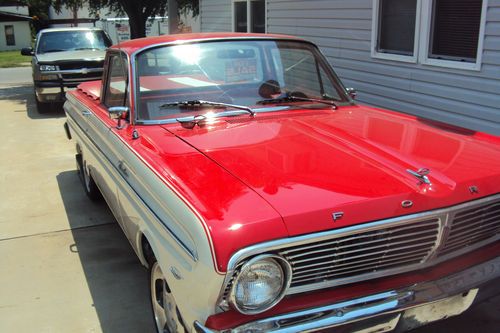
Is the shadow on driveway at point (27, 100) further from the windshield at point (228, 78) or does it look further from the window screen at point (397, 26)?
the windshield at point (228, 78)

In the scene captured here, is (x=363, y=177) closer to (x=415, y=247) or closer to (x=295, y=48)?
(x=415, y=247)

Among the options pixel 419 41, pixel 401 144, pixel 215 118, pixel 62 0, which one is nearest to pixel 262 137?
pixel 215 118

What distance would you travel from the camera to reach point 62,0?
19.5 m

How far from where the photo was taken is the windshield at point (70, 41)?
11367 millimetres

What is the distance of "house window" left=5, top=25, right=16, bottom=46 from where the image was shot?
159ft

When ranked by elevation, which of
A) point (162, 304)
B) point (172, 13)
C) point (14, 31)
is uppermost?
point (172, 13)

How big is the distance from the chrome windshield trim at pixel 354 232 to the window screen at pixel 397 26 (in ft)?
13.8

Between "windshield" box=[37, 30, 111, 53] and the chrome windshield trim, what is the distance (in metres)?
10.4

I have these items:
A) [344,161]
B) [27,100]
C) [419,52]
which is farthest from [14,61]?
[344,161]

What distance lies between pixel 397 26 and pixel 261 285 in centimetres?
523

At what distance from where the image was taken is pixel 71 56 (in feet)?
35.3

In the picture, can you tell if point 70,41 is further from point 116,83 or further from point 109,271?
point 109,271

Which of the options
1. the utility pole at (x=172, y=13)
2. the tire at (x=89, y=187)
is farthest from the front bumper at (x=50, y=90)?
the tire at (x=89, y=187)

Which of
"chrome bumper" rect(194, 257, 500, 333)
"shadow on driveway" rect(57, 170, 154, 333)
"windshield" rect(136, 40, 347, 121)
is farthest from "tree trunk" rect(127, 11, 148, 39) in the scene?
"chrome bumper" rect(194, 257, 500, 333)
